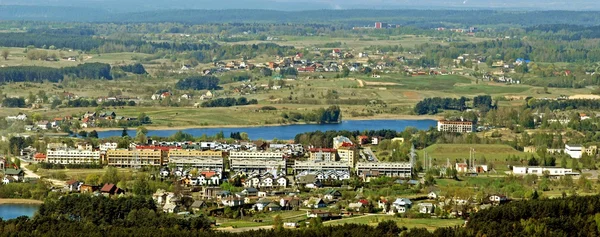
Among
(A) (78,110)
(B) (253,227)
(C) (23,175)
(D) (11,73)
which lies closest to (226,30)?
(D) (11,73)

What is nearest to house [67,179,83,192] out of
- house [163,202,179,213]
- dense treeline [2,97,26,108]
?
house [163,202,179,213]

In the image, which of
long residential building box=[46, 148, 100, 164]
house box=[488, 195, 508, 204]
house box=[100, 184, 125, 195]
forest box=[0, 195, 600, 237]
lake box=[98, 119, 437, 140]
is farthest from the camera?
lake box=[98, 119, 437, 140]

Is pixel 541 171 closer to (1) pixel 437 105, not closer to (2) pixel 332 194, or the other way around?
(2) pixel 332 194

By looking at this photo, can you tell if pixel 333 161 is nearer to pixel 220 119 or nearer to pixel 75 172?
pixel 75 172

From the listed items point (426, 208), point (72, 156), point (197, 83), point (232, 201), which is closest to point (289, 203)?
point (232, 201)

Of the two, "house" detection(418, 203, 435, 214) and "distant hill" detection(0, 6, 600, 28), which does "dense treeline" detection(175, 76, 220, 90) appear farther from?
"distant hill" detection(0, 6, 600, 28)

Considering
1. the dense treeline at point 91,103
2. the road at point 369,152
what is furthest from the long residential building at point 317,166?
the dense treeline at point 91,103
